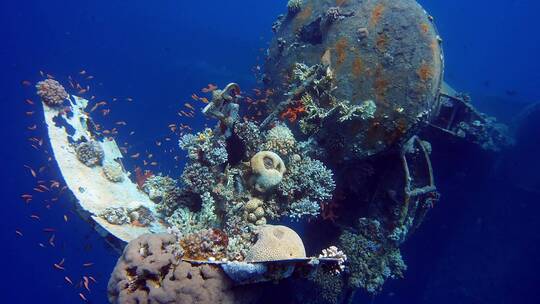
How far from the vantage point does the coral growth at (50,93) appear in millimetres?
9312

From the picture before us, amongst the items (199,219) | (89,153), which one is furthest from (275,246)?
(89,153)

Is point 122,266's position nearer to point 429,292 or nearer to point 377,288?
point 377,288

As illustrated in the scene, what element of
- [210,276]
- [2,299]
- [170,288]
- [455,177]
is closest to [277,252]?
[210,276]

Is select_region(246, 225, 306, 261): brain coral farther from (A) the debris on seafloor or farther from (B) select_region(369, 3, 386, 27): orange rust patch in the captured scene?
(B) select_region(369, 3, 386, 27): orange rust patch

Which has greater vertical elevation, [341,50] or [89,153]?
[341,50]

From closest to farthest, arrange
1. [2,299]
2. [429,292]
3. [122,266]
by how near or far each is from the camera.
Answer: [122,266], [429,292], [2,299]

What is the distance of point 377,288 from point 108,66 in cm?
3266

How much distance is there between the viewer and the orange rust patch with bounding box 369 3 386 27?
8.02 metres

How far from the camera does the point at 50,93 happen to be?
Result: 9344 millimetres

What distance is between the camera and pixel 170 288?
496cm

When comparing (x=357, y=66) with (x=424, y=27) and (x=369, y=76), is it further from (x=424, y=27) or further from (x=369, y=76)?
(x=424, y=27)

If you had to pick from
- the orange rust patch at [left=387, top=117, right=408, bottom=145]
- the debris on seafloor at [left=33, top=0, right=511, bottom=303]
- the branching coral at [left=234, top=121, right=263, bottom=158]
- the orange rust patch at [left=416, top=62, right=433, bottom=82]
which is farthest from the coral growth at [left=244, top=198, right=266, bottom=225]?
the orange rust patch at [left=416, top=62, right=433, bottom=82]

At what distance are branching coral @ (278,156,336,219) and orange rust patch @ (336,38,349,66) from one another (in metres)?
2.50

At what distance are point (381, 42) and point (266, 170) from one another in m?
3.92
